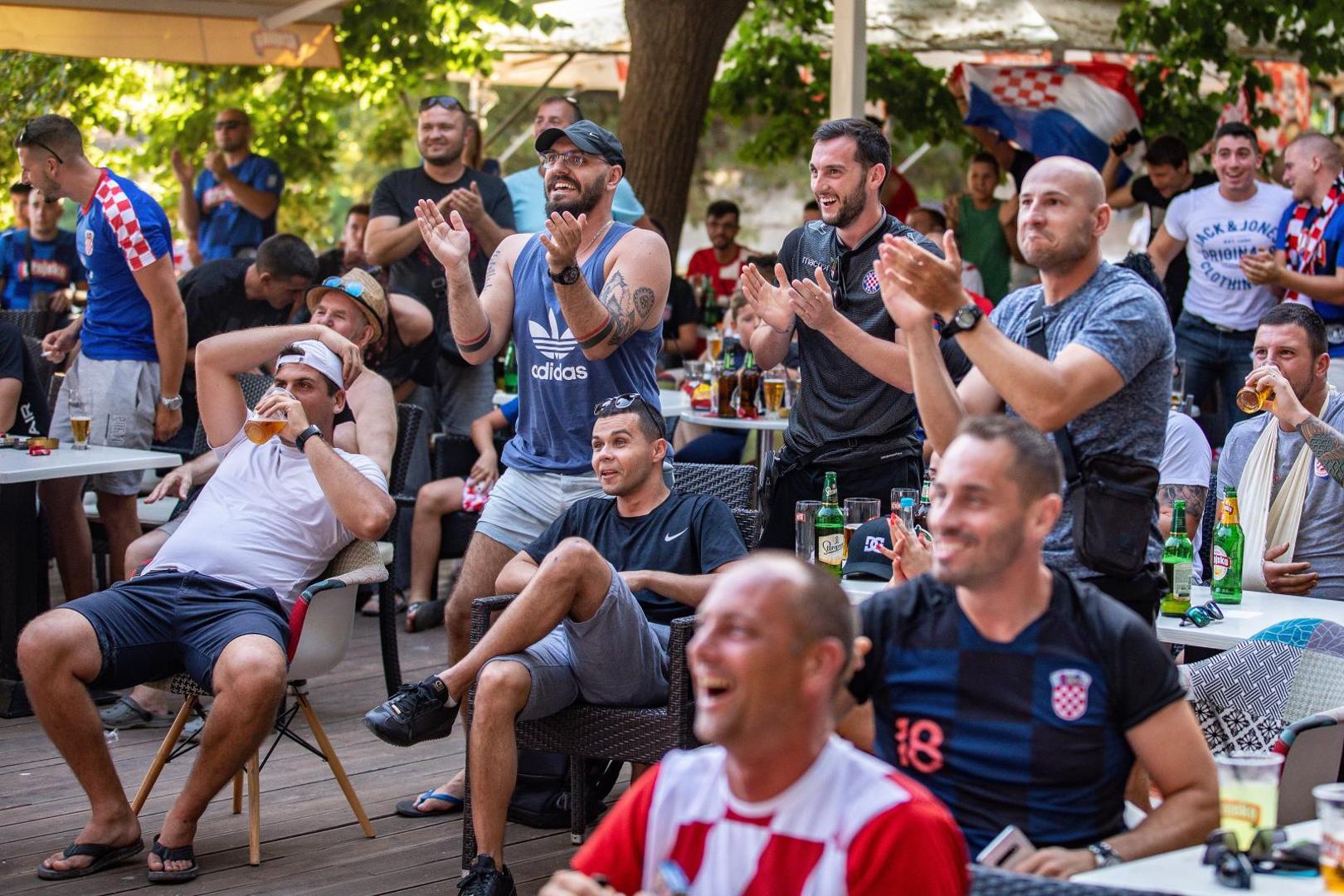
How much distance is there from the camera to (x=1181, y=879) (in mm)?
2365

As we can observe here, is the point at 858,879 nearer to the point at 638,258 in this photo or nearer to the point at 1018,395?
the point at 1018,395

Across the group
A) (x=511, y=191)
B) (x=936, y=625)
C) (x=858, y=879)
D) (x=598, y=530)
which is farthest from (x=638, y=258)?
(x=511, y=191)

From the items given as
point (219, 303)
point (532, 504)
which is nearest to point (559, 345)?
point (532, 504)

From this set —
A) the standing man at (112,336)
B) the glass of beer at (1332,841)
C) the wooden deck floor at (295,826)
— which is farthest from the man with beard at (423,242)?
the glass of beer at (1332,841)

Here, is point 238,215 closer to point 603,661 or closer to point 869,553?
point 603,661

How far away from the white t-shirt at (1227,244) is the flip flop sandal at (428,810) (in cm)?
485

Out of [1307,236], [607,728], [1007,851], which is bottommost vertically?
[607,728]

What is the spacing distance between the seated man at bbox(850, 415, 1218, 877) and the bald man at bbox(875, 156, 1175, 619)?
51cm

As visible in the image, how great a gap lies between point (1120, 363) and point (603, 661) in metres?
1.58

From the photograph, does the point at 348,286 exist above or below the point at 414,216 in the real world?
below

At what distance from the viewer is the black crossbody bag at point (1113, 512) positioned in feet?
11.3

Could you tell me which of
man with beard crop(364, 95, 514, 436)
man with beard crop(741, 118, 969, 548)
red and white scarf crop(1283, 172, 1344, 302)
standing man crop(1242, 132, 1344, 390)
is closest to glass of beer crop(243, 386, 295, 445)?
man with beard crop(741, 118, 969, 548)

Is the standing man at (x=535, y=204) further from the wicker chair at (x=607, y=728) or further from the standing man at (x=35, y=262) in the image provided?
the wicker chair at (x=607, y=728)

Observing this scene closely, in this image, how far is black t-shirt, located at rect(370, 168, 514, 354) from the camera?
769 cm
